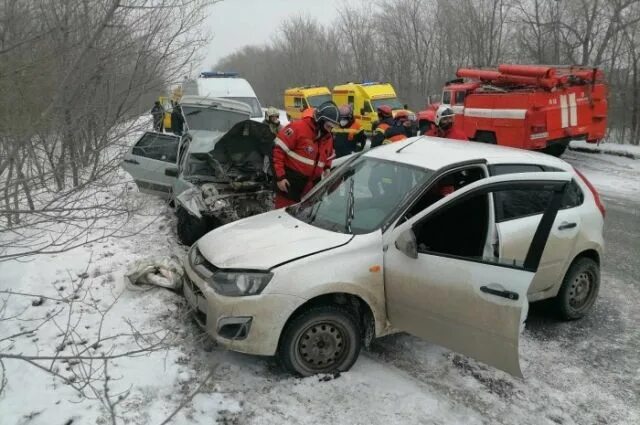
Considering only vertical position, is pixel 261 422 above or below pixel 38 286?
below

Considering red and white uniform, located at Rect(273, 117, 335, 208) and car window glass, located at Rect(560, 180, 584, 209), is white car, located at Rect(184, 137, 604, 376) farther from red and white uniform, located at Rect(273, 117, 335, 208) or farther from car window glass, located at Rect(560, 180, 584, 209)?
red and white uniform, located at Rect(273, 117, 335, 208)

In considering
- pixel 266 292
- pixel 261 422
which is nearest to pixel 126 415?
pixel 261 422

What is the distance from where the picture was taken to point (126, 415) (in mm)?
3137

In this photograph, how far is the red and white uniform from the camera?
5984mm

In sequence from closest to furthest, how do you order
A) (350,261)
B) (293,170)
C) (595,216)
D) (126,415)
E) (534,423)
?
1. (126,415)
2. (534,423)
3. (350,261)
4. (595,216)
5. (293,170)

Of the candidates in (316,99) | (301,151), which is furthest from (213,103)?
(316,99)

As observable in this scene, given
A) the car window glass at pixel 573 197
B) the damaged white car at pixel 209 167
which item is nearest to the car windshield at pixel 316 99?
the damaged white car at pixel 209 167

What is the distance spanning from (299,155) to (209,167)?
6.15 feet

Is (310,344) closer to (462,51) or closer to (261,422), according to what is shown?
(261,422)

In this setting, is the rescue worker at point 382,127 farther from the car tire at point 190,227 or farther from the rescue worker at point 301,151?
the car tire at point 190,227

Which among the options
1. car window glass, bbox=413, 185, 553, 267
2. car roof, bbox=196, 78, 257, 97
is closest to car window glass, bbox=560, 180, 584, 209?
car window glass, bbox=413, 185, 553, 267

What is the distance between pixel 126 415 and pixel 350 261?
171 cm

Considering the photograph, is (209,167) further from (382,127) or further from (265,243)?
(265,243)

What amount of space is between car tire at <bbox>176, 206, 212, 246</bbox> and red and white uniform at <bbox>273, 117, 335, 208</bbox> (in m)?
1.00
